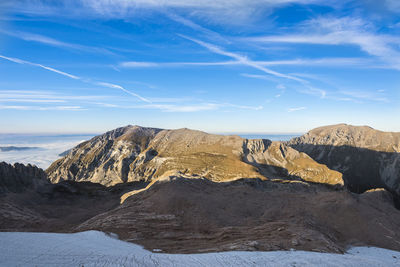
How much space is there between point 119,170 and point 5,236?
5379 inches

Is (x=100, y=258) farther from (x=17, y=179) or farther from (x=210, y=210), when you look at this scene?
(x=17, y=179)

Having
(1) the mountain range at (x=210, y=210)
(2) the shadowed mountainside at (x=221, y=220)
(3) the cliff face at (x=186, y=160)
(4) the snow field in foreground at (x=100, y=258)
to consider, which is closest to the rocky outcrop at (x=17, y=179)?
(1) the mountain range at (x=210, y=210)

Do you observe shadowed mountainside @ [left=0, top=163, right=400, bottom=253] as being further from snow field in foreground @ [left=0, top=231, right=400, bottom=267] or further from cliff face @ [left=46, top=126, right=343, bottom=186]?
cliff face @ [left=46, top=126, right=343, bottom=186]

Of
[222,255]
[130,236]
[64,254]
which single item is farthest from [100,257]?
[130,236]

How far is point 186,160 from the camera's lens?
397 ft

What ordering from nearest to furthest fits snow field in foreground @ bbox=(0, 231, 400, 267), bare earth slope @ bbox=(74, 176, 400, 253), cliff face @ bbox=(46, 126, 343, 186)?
snow field in foreground @ bbox=(0, 231, 400, 267) → bare earth slope @ bbox=(74, 176, 400, 253) → cliff face @ bbox=(46, 126, 343, 186)

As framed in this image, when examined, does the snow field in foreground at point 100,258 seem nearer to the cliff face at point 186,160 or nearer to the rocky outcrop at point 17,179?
the rocky outcrop at point 17,179

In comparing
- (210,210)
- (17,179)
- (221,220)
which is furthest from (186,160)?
(221,220)

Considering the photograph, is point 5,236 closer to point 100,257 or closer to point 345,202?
point 100,257

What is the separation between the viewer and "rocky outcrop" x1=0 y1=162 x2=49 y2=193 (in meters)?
57.2

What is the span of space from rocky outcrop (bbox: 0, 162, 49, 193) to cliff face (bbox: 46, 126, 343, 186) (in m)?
52.3

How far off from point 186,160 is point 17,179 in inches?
2897

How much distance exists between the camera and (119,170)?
5591 inches

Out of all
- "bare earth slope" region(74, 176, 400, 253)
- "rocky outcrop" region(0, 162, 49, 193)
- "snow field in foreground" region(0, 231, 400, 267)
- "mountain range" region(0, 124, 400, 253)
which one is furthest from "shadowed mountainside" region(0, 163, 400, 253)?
"snow field in foreground" region(0, 231, 400, 267)
